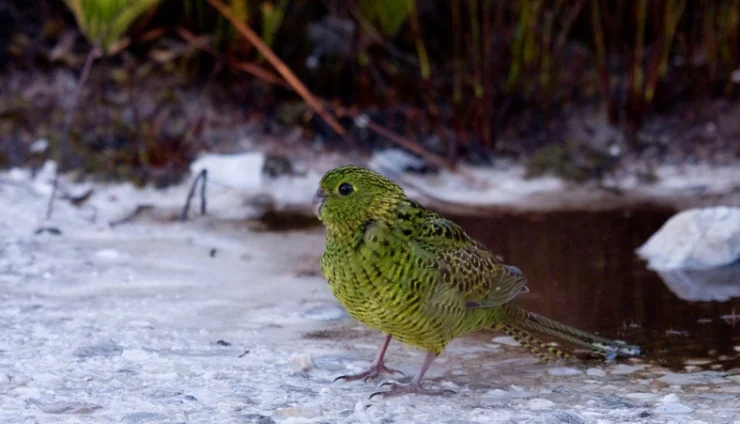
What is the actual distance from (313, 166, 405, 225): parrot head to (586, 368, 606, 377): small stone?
2.99 feet

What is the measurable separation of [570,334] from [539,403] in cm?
54

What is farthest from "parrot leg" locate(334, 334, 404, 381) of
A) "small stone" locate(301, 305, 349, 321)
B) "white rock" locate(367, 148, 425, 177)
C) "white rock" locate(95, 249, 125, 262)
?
"white rock" locate(367, 148, 425, 177)

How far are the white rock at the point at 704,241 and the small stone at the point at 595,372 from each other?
1.47 meters

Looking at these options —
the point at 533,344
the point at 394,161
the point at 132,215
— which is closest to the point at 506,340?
the point at 533,344

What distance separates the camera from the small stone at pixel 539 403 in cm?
345

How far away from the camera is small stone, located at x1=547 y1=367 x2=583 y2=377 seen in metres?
3.87

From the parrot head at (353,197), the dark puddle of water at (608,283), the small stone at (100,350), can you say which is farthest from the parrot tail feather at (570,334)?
the small stone at (100,350)

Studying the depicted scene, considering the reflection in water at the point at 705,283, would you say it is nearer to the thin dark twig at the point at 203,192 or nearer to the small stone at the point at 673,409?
the small stone at the point at 673,409

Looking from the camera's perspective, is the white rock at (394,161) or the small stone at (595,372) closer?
the small stone at (595,372)

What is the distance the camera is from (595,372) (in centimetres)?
388

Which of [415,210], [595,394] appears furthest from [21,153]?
[595,394]

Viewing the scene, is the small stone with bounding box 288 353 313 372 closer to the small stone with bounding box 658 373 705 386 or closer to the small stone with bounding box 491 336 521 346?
the small stone with bounding box 491 336 521 346

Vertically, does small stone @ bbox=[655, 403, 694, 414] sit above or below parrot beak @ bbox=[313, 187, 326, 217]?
below

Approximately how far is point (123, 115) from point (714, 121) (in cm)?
409
